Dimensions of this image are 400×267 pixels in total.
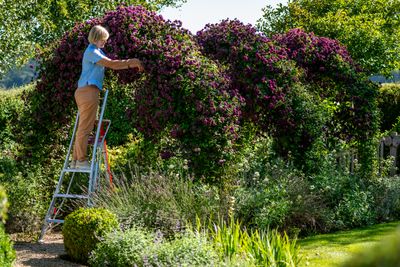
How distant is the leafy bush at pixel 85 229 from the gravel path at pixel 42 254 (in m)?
0.14

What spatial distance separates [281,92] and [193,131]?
1955mm

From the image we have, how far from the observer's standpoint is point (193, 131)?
7.16 meters

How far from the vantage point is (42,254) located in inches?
259

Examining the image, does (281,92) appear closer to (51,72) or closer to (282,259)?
(51,72)

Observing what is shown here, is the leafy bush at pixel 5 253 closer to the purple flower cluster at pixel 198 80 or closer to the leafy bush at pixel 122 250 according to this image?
the leafy bush at pixel 122 250

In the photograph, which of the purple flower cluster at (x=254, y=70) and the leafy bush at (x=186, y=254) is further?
the purple flower cluster at (x=254, y=70)

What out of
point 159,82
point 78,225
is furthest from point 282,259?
point 159,82

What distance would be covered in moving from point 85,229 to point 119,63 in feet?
6.56

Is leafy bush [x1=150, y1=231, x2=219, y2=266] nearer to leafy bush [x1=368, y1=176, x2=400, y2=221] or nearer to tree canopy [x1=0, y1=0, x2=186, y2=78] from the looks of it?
leafy bush [x1=368, y1=176, x2=400, y2=221]

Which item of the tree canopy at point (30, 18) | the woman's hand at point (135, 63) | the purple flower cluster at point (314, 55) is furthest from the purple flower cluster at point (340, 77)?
the tree canopy at point (30, 18)

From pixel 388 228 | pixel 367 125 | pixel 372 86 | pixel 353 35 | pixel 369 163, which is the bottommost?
pixel 388 228

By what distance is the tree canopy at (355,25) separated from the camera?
46.4 ft

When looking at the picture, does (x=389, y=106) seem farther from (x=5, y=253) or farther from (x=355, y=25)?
(x=5, y=253)

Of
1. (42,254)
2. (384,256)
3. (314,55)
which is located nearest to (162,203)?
(42,254)
